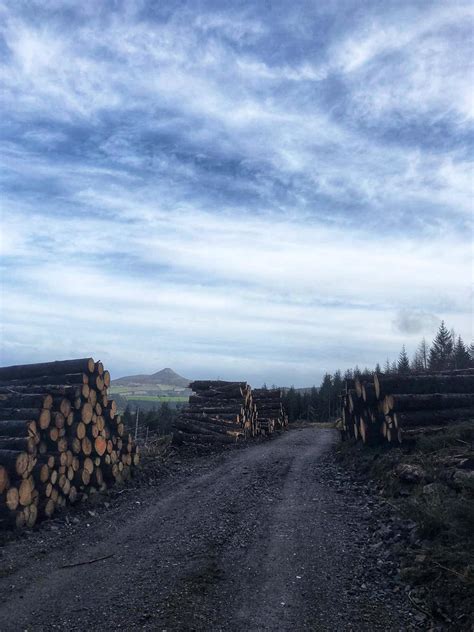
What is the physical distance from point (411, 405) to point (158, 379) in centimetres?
16631

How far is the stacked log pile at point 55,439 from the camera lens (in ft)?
29.2

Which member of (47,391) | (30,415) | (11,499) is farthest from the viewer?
(47,391)

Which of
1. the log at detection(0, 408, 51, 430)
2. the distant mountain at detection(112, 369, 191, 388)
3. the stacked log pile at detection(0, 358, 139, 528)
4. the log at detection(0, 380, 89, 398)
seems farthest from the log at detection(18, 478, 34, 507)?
the distant mountain at detection(112, 369, 191, 388)

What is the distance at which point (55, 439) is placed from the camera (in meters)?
10.3

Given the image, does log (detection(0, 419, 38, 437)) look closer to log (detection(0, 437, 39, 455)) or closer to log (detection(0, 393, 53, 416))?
log (detection(0, 437, 39, 455))

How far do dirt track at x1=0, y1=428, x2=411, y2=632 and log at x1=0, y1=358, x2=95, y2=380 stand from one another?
3.53 meters

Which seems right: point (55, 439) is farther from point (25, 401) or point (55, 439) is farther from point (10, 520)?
point (10, 520)

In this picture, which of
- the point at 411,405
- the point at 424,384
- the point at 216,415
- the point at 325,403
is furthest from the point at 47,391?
the point at 325,403

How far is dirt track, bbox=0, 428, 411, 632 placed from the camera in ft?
17.0

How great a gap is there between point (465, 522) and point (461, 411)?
7331mm

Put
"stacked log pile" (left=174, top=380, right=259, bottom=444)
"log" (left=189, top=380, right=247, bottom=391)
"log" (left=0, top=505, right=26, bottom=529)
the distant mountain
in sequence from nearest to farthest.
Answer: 1. "log" (left=0, top=505, right=26, bottom=529)
2. "stacked log pile" (left=174, top=380, right=259, bottom=444)
3. "log" (left=189, top=380, right=247, bottom=391)
4. the distant mountain

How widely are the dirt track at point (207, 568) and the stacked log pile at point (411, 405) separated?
307cm

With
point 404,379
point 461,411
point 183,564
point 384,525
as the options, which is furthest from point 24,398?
point 461,411

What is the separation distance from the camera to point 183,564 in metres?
6.54
